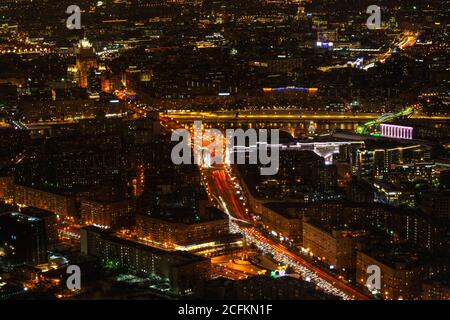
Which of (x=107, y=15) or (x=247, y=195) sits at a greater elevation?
(x=107, y=15)

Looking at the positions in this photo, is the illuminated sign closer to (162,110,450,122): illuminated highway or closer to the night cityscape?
the night cityscape

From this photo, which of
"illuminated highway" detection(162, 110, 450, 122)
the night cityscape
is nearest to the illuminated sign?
the night cityscape

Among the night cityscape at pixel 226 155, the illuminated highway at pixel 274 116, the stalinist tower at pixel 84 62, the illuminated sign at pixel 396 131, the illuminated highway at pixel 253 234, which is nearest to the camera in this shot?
the illuminated highway at pixel 253 234

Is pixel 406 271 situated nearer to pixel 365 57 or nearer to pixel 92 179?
pixel 92 179

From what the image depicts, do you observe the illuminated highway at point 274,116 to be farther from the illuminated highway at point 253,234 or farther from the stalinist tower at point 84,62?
the illuminated highway at point 253,234

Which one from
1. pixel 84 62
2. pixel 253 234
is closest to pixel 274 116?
pixel 84 62

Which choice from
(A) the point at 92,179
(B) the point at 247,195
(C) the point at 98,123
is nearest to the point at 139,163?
(A) the point at 92,179

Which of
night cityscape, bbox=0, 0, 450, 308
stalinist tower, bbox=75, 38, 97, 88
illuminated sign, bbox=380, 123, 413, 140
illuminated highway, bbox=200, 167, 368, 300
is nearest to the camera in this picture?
illuminated highway, bbox=200, 167, 368, 300

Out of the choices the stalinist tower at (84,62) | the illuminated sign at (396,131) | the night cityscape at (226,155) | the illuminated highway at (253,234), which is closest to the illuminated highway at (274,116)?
the night cityscape at (226,155)
